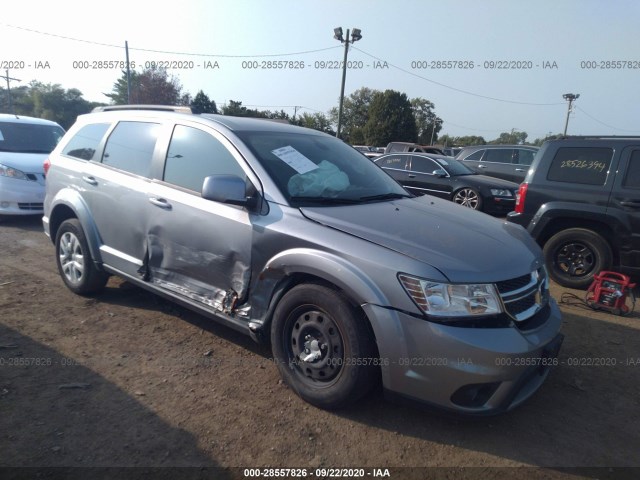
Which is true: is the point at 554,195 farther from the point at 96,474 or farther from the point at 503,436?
the point at 96,474

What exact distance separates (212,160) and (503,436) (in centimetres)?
275

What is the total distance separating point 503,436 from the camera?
9.08ft

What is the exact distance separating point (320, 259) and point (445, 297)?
77 cm

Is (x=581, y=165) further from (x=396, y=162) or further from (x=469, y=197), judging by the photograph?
(x=396, y=162)

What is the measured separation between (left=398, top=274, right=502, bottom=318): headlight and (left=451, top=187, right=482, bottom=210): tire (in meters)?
8.40

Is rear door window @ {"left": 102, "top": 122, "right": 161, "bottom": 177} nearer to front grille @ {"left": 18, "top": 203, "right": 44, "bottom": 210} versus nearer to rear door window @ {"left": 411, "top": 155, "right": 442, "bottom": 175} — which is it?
front grille @ {"left": 18, "top": 203, "right": 44, "bottom": 210}

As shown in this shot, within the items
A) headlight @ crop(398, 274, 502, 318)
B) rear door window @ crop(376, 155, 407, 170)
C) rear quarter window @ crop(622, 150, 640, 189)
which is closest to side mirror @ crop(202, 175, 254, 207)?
headlight @ crop(398, 274, 502, 318)

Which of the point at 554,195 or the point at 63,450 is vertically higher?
the point at 554,195

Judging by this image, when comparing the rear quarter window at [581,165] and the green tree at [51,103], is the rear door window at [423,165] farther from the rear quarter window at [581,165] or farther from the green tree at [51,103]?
the green tree at [51,103]

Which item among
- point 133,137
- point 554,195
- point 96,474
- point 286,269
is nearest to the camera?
point 96,474

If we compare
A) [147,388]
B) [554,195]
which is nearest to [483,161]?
[554,195]

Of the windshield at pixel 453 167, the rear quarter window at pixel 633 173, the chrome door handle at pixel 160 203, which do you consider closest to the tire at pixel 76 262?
the chrome door handle at pixel 160 203

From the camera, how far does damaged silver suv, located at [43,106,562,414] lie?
2537 mm

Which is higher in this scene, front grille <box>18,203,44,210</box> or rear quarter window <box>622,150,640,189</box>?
rear quarter window <box>622,150,640,189</box>
